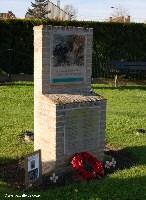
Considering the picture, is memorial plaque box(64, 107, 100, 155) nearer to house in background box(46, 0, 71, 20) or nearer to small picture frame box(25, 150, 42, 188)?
small picture frame box(25, 150, 42, 188)

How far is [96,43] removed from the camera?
18.8 metres

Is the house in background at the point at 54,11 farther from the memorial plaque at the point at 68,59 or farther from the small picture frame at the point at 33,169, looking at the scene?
the small picture frame at the point at 33,169

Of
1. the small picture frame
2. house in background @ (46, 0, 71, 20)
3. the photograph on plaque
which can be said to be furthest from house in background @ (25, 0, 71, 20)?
the small picture frame

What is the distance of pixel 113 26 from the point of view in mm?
18734

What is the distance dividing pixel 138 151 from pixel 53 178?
218 centimetres

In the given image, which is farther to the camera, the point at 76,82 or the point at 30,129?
the point at 30,129

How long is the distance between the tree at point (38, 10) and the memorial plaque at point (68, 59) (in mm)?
51600

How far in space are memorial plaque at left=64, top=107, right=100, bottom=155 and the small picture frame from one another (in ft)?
2.13

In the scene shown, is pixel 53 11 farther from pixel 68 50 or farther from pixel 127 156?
pixel 68 50

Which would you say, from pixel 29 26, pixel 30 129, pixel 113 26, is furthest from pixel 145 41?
pixel 30 129

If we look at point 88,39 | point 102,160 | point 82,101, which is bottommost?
point 102,160

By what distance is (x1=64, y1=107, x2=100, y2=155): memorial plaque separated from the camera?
619cm

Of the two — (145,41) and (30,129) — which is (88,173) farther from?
(145,41)

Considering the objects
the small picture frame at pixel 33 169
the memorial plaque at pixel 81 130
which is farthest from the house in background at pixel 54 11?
the small picture frame at pixel 33 169
